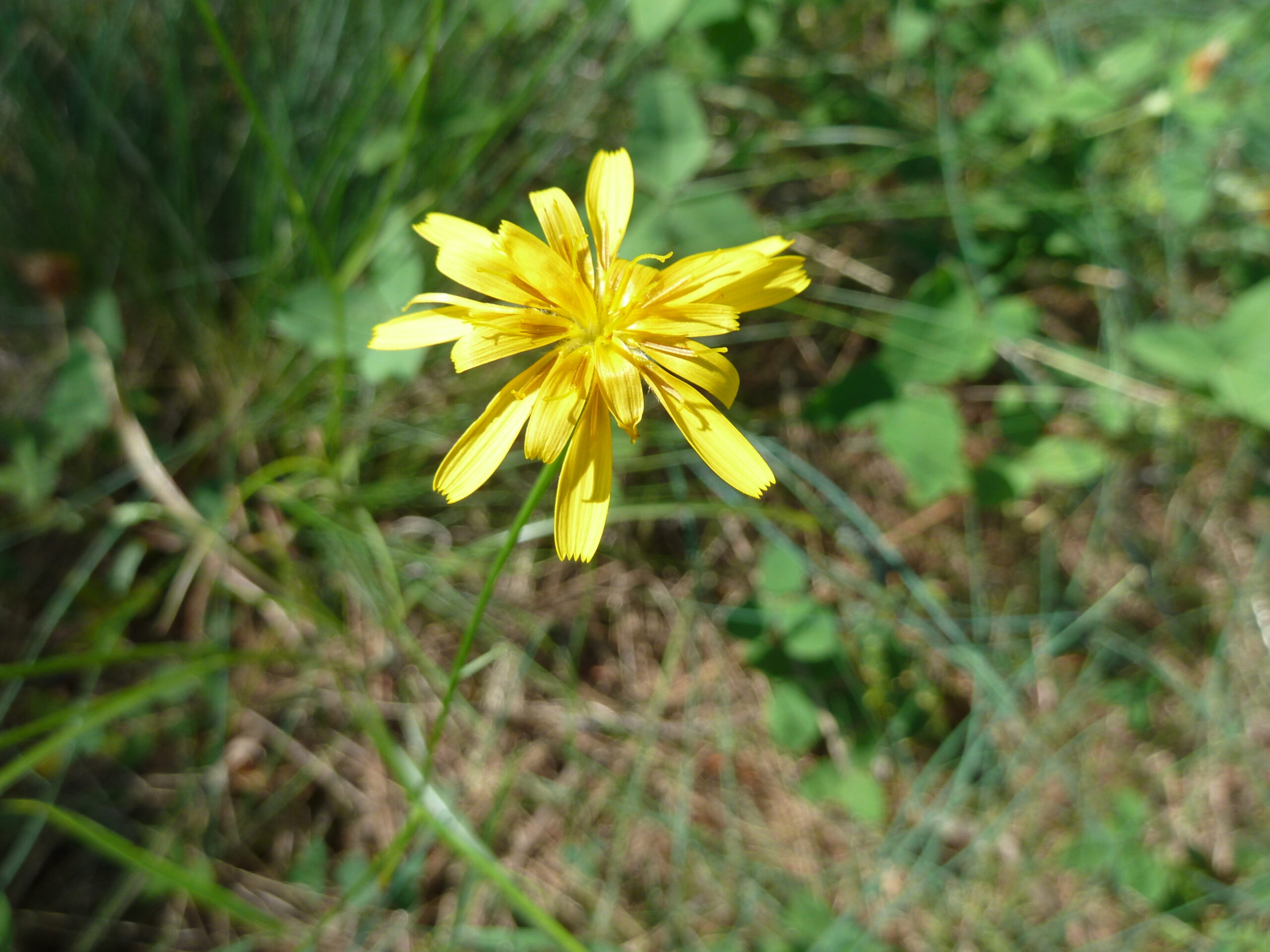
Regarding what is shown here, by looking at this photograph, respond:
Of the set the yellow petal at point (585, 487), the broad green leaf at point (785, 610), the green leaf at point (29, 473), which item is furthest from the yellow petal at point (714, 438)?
the green leaf at point (29, 473)

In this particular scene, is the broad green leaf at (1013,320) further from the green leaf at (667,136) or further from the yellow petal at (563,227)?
the yellow petal at (563,227)

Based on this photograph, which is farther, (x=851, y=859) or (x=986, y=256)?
(x=851, y=859)

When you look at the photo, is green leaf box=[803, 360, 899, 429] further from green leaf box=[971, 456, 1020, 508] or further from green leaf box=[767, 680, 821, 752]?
green leaf box=[767, 680, 821, 752]

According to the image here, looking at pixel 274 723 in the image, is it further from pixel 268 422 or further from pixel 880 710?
pixel 880 710

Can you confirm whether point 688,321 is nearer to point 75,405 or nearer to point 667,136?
point 667,136

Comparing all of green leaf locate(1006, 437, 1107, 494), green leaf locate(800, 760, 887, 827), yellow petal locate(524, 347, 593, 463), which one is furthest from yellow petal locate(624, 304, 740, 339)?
green leaf locate(800, 760, 887, 827)

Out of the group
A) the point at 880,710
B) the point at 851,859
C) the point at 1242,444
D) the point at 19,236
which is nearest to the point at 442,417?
the point at 19,236

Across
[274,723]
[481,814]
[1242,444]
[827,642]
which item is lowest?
[481,814]

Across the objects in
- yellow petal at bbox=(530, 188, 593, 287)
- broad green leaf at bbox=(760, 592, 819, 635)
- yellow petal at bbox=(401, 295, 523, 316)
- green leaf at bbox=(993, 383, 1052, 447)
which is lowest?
broad green leaf at bbox=(760, 592, 819, 635)
